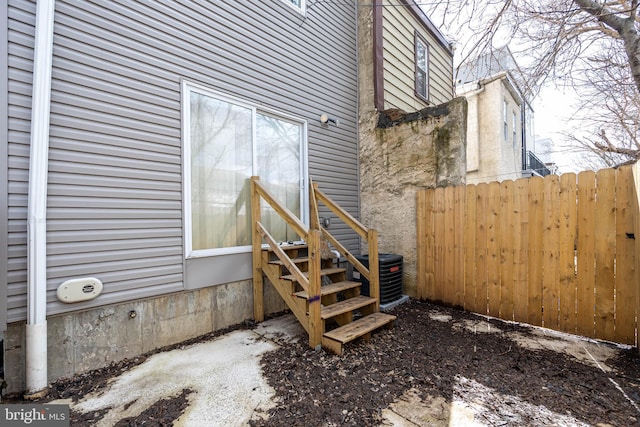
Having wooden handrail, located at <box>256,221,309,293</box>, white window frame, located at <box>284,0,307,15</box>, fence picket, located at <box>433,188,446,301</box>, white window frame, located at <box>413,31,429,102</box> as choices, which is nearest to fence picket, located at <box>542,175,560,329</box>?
fence picket, located at <box>433,188,446,301</box>

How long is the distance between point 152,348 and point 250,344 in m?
0.93

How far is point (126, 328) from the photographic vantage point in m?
2.63

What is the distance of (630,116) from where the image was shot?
496 cm

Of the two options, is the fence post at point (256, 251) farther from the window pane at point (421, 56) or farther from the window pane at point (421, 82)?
the window pane at point (421, 56)

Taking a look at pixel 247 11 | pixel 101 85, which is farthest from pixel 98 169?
pixel 247 11

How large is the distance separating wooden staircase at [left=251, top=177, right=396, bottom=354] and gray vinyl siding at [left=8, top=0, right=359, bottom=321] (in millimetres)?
378

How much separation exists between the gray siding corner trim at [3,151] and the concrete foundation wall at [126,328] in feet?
0.93

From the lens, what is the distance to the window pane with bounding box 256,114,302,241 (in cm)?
389

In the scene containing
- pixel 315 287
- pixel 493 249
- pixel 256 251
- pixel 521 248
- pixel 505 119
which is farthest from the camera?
pixel 505 119

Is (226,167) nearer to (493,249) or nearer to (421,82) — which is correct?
(493,249)

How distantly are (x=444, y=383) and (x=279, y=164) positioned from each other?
10.4 feet

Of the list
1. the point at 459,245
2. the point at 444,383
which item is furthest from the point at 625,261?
the point at 444,383

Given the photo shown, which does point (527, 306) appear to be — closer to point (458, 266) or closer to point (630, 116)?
point (458, 266)

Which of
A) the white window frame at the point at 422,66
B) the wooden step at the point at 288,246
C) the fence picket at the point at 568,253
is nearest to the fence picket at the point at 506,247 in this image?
the fence picket at the point at 568,253
